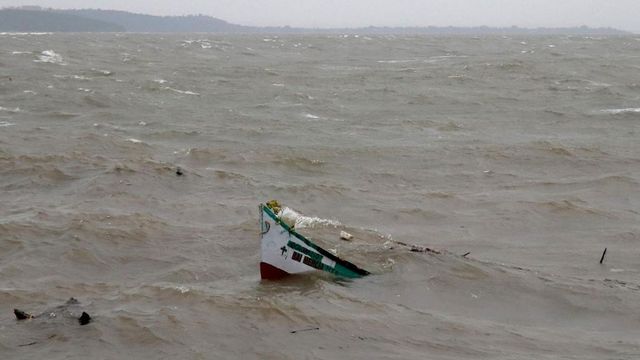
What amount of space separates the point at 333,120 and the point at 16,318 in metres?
20.2

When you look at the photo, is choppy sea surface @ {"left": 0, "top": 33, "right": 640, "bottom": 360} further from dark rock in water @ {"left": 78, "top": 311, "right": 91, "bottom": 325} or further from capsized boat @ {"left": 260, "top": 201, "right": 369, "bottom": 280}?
capsized boat @ {"left": 260, "top": 201, "right": 369, "bottom": 280}

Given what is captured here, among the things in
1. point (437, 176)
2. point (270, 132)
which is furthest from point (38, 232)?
point (270, 132)

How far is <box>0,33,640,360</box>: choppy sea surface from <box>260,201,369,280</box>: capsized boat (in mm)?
251

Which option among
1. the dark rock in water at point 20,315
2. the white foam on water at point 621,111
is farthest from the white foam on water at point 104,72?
the dark rock in water at point 20,315

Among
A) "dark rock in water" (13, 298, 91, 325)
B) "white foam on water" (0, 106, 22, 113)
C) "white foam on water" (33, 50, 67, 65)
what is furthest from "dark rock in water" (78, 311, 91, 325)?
"white foam on water" (33, 50, 67, 65)

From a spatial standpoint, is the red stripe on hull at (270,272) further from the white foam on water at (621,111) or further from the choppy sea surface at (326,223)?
the white foam on water at (621,111)

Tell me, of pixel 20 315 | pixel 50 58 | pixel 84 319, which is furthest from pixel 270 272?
pixel 50 58

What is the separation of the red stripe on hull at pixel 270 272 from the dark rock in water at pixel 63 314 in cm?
301

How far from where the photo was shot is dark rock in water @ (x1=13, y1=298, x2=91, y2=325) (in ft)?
33.3

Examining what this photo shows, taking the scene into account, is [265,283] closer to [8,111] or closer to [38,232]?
[38,232]

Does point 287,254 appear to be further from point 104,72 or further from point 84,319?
point 104,72

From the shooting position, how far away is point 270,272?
1195cm

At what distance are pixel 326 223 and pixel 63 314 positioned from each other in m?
6.65

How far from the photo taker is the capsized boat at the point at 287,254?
11.5m
